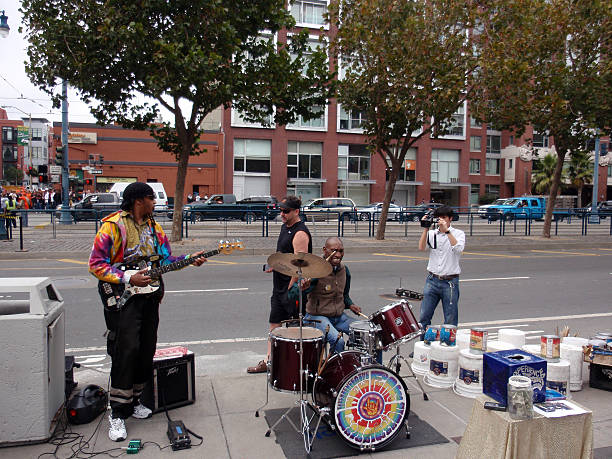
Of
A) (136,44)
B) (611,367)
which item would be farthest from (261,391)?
(136,44)

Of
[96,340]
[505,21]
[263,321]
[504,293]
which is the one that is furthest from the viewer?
[505,21]

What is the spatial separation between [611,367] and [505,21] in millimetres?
15837

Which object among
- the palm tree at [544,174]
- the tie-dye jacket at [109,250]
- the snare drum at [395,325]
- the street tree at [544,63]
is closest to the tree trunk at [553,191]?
the street tree at [544,63]

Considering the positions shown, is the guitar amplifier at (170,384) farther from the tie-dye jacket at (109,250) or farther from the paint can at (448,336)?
the paint can at (448,336)

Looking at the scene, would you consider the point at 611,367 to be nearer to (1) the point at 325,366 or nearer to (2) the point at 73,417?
(1) the point at 325,366

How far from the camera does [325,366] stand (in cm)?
397

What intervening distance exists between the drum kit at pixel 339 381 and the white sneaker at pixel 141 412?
1.09 meters

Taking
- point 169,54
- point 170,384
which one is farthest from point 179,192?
point 170,384

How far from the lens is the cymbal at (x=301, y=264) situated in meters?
3.85

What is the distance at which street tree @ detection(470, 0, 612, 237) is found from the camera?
17672 millimetres

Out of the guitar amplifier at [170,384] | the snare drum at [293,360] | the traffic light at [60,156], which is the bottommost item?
the guitar amplifier at [170,384]

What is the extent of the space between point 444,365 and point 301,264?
2.24m

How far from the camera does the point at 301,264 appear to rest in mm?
3906

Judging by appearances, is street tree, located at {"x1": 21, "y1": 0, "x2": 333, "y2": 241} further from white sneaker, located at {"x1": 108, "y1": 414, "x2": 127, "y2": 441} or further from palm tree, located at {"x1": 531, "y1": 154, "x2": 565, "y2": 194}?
palm tree, located at {"x1": 531, "y1": 154, "x2": 565, "y2": 194}
